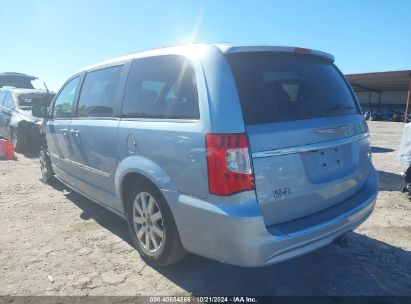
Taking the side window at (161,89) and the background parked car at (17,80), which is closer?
the side window at (161,89)

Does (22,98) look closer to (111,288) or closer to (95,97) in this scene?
(95,97)

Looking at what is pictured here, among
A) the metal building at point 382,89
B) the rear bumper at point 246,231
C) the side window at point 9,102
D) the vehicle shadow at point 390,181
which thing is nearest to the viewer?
the rear bumper at point 246,231

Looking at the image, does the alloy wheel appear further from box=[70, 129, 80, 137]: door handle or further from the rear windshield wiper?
the rear windshield wiper

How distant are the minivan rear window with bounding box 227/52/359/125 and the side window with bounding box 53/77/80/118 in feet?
9.36

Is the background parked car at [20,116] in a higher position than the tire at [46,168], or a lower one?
higher

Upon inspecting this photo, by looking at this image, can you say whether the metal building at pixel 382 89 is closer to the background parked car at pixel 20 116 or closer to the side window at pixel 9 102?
the background parked car at pixel 20 116

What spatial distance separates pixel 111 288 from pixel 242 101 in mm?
1900

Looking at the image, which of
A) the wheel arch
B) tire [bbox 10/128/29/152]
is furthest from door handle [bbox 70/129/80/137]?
tire [bbox 10/128/29/152]

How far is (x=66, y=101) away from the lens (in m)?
4.86

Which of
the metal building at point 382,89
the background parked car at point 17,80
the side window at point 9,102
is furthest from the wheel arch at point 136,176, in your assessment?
the metal building at point 382,89

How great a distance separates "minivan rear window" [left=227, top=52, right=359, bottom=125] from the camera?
97.1 inches

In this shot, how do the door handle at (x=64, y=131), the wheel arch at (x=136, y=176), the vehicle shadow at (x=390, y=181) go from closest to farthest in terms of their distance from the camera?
the wheel arch at (x=136, y=176)
the door handle at (x=64, y=131)
the vehicle shadow at (x=390, y=181)

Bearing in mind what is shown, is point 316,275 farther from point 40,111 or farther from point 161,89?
point 40,111

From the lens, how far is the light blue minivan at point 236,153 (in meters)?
2.34
